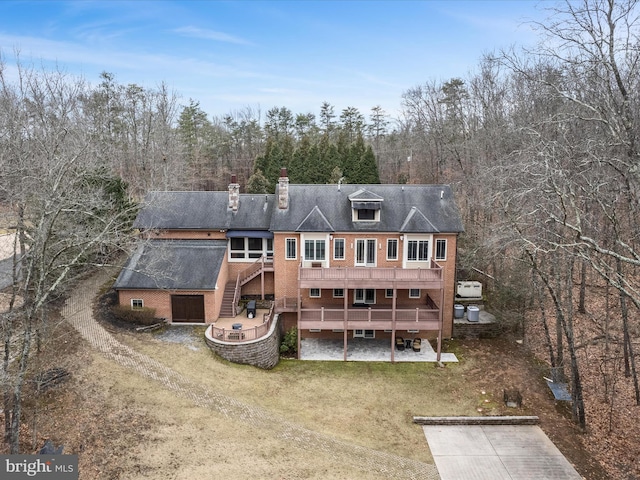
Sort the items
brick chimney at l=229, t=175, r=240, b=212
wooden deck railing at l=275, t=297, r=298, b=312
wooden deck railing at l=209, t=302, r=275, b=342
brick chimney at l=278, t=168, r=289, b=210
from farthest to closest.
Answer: brick chimney at l=229, t=175, r=240, b=212
brick chimney at l=278, t=168, r=289, b=210
wooden deck railing at l=275, t=297, r=298, b=312
wooden deck railing at l=209, t=302, r=275, b=342

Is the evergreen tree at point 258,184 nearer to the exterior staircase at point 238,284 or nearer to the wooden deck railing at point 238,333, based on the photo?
the exterior staircase at point 238,284

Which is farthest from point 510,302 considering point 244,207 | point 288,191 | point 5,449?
point 5,449

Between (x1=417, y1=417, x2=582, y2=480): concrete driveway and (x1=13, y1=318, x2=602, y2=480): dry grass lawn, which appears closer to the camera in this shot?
(x1=13, y1=318, x2=602, y2=480): dry grass lawn

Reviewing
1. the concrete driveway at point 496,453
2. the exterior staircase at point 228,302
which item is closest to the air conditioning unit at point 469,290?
the concrete driveway at point 496,453

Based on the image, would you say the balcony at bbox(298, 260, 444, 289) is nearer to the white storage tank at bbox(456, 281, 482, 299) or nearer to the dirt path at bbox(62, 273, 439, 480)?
Answer: the white storage tank at bbox(456, 281, 482, 299)

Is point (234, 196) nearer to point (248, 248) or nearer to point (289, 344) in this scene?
point (248, 248)

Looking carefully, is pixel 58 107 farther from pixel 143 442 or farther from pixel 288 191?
pixel 143 442

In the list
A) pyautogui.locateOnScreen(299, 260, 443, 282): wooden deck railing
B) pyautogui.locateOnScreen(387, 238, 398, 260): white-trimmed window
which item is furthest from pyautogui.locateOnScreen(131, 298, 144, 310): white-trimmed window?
pyautogui.locateOnScreen(387, 238, 398, 260): white-trimmed window
